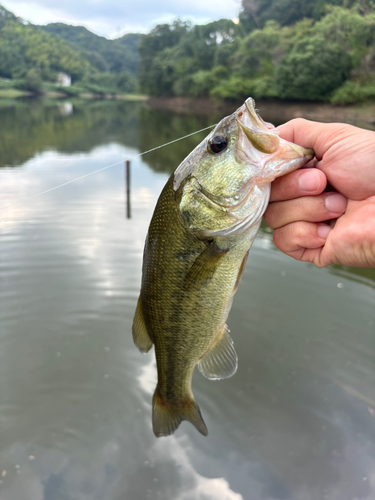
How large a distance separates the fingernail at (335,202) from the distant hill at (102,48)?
154 m

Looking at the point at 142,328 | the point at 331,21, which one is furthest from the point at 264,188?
the point at 331,21

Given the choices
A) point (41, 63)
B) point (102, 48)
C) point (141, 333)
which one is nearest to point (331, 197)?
point (141, 333)

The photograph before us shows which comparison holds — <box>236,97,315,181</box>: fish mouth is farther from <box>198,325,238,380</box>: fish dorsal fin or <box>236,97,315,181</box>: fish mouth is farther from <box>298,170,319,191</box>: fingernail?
<box>198,325,238,380</box>: fish dorsal fin

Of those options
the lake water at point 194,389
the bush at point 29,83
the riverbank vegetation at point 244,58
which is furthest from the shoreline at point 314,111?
the bush at point 29,83

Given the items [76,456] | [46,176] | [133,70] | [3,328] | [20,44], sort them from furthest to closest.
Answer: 1. [133,70]
2. [20,44]
3. [46,176]
4. [3,328]
5. [76,456]

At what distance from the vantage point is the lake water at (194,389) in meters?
3.13

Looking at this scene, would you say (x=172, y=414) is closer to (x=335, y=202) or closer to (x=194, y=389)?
(x=335, y=202)

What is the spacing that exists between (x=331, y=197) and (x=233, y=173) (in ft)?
2.42

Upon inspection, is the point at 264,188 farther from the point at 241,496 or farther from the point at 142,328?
the point at 241,496

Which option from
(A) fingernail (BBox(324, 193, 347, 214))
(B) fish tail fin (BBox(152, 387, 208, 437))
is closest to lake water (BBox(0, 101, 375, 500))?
(B) fish tail fin (BBox(152, 387, 208, 437))

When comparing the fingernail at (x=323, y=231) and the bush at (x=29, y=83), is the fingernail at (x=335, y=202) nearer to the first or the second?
the fingernail at (x=323, y=231)

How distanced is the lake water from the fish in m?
1.76

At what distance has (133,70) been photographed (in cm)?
15212

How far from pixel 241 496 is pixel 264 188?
2.75 m
